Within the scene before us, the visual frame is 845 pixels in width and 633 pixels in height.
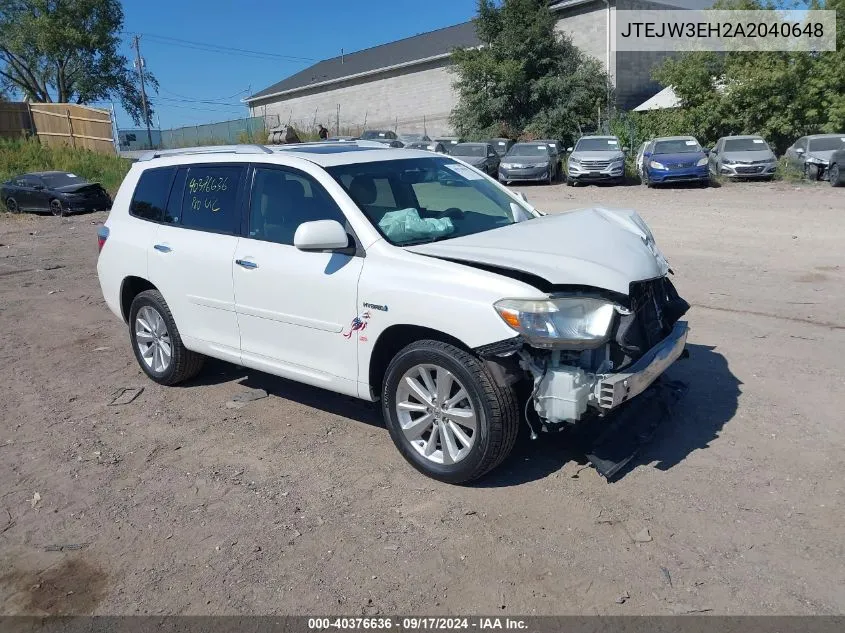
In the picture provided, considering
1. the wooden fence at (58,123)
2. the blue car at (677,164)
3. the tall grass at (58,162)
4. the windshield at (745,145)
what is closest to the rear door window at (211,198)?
the blue car at (677,164)

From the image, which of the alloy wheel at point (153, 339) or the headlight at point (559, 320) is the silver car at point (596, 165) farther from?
the headlight at point (559, 320)

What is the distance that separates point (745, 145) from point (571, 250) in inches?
867

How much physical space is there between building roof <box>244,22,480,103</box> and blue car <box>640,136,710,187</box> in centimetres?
2043

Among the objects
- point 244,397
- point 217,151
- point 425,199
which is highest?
point 217,151

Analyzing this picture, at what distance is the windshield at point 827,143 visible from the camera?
21.8 metres

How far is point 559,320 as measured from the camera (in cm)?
380

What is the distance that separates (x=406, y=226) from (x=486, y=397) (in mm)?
1341

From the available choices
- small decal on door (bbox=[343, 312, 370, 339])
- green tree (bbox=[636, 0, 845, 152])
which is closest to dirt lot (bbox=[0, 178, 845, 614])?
small decal on door (bbox=[343, 312, 370, 339])

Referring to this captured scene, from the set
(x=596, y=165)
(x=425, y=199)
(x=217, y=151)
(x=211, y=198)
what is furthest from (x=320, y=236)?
(x=596, y=165)

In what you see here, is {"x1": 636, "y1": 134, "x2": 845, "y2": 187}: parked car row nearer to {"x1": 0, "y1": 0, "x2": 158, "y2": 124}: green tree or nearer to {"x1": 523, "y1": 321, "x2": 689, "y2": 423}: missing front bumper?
{"x1": 523, "y1": 321, "x2": 689, "y2": 423}: missing front bumper

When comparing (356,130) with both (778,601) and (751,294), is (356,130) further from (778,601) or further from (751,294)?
(778,601)

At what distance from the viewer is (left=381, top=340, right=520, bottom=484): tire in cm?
392

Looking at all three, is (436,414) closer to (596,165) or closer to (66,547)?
(66,547)

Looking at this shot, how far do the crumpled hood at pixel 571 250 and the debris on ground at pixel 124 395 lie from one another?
298 cm
